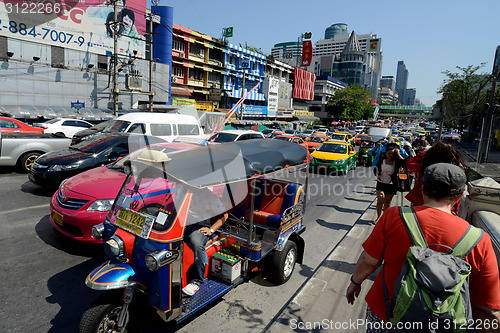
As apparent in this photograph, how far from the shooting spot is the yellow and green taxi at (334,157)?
1355 centimetres

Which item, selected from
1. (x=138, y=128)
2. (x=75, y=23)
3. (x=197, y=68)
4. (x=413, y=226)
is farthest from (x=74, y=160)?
(x=197, y=68)

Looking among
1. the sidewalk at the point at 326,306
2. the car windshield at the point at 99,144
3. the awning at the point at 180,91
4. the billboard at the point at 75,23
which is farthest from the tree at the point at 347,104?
the sidewalk at the point at 326,306

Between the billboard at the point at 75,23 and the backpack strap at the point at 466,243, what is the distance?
24.1 m

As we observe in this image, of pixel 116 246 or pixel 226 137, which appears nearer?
pixel 116 246

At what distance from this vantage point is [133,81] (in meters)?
27.0

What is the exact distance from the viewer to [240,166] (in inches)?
143

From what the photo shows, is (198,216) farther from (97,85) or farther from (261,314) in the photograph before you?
(97,85)

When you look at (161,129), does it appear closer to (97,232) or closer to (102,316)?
(97,232)

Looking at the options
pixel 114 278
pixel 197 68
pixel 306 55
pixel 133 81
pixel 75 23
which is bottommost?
pixel 114 278

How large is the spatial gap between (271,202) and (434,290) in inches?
147

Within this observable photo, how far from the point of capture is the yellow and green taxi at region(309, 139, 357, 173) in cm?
1355

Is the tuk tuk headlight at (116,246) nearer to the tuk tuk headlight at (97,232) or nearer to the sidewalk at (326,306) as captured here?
the tuk tuk headlight at (97,232)

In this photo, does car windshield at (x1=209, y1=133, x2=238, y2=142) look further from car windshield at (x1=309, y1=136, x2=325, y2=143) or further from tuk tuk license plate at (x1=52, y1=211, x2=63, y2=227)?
car windshield at (x1=309, y1=136, x2=325, y2=143)

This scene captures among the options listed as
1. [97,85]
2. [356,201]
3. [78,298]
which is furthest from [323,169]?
[97,85]
